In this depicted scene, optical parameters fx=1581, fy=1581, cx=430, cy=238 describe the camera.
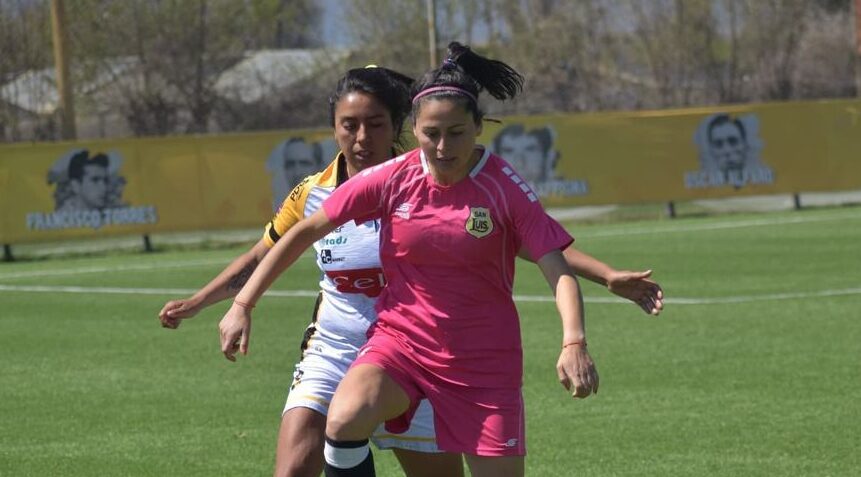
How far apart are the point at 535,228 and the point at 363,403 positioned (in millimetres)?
832

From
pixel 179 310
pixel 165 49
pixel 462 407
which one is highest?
pixel 165 49

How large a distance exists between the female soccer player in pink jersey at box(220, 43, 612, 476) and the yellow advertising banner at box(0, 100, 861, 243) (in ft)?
62.6

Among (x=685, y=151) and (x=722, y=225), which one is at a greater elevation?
(x=685, y=151)

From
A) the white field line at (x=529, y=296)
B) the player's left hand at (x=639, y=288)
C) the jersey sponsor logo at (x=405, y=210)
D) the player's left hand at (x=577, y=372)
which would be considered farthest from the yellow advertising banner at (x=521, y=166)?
the player's left hand at (x=577, y=372)

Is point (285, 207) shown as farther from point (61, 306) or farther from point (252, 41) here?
point (252, 41)

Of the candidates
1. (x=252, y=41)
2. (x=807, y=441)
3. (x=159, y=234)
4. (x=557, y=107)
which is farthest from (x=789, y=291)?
(x=252, y=41)

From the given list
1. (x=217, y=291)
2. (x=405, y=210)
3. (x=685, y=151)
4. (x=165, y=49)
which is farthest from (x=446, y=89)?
(x=165, y=49)

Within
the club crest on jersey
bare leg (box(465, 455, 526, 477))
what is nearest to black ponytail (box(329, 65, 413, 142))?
the club crest on jersey

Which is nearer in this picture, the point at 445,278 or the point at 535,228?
the point at 535,228

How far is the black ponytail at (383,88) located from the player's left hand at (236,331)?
1098mm

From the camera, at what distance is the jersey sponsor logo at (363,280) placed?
19.8 ft

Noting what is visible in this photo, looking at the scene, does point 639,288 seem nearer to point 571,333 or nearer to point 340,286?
point 571,333

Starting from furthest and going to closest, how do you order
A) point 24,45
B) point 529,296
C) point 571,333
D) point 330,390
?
point 24,45 → point 529,296 → point 330,390 → point 571,333

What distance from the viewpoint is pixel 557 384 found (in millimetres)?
10867
